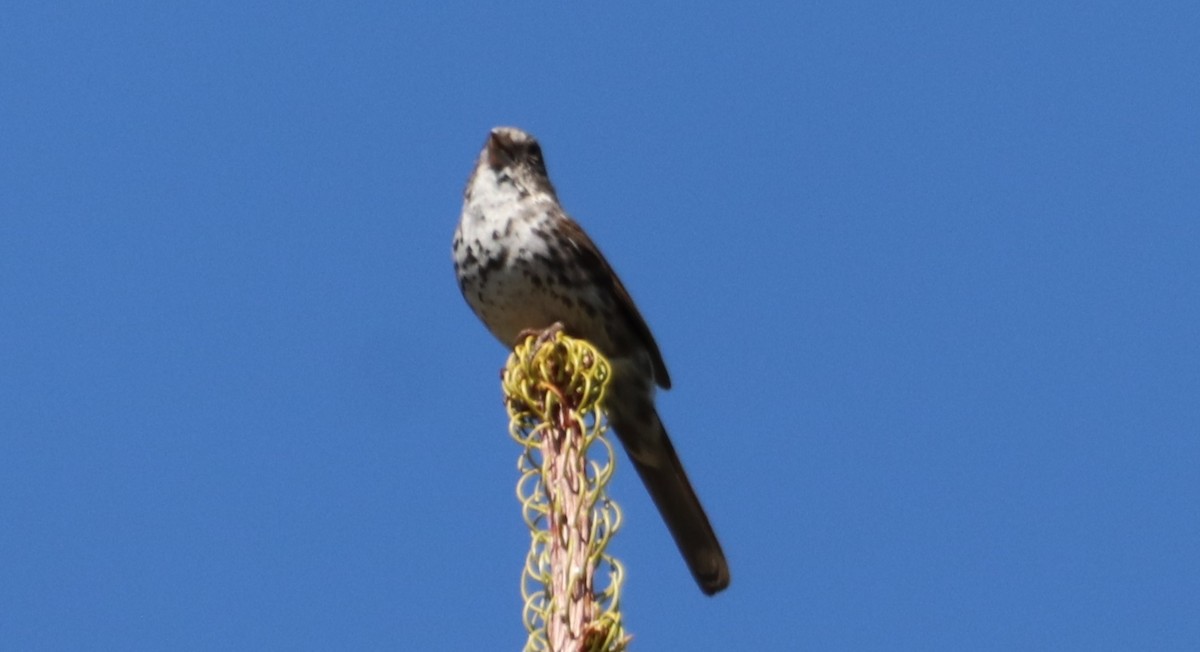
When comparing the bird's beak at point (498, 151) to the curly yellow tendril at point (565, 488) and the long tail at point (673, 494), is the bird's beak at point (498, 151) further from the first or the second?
the curly yellow tendril at point (565, 488)

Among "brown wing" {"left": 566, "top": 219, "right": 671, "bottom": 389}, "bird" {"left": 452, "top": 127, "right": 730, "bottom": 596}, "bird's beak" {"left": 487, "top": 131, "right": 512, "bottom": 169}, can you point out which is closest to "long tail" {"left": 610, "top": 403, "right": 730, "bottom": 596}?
"bird" {"left": 452, "top": 127, "right": 730, "bottom": 596}

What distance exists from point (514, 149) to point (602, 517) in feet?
11.0

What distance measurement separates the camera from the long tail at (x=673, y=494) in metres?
5.52

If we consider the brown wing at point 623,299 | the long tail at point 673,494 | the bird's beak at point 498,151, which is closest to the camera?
the long tail at point 673,494

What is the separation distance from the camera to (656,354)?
631 cm

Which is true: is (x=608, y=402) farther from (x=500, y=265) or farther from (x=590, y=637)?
(x=590, y=637)

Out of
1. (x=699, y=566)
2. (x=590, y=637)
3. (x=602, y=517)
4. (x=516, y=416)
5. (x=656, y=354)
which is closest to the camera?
(x=590, y=637)

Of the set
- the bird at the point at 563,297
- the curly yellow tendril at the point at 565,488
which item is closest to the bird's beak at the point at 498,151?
the bird at the point at 563,297

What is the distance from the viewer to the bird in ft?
19.2

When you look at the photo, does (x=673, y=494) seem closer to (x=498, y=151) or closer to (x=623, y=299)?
(x=623, y=299)

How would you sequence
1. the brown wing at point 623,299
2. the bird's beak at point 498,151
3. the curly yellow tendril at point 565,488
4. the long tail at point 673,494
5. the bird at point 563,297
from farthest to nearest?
1. the bird's beak at point 498,151
2. the brown wing at point 623,299
3. the bird at point 563,297
4. the long tail at point 673,494
5. the curly yellow tendril at point 565,488

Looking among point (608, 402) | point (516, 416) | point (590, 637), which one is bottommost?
point (590, 637)

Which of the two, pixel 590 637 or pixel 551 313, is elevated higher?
pixel 551 313

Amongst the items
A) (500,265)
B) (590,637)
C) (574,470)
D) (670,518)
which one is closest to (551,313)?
(500,265)
